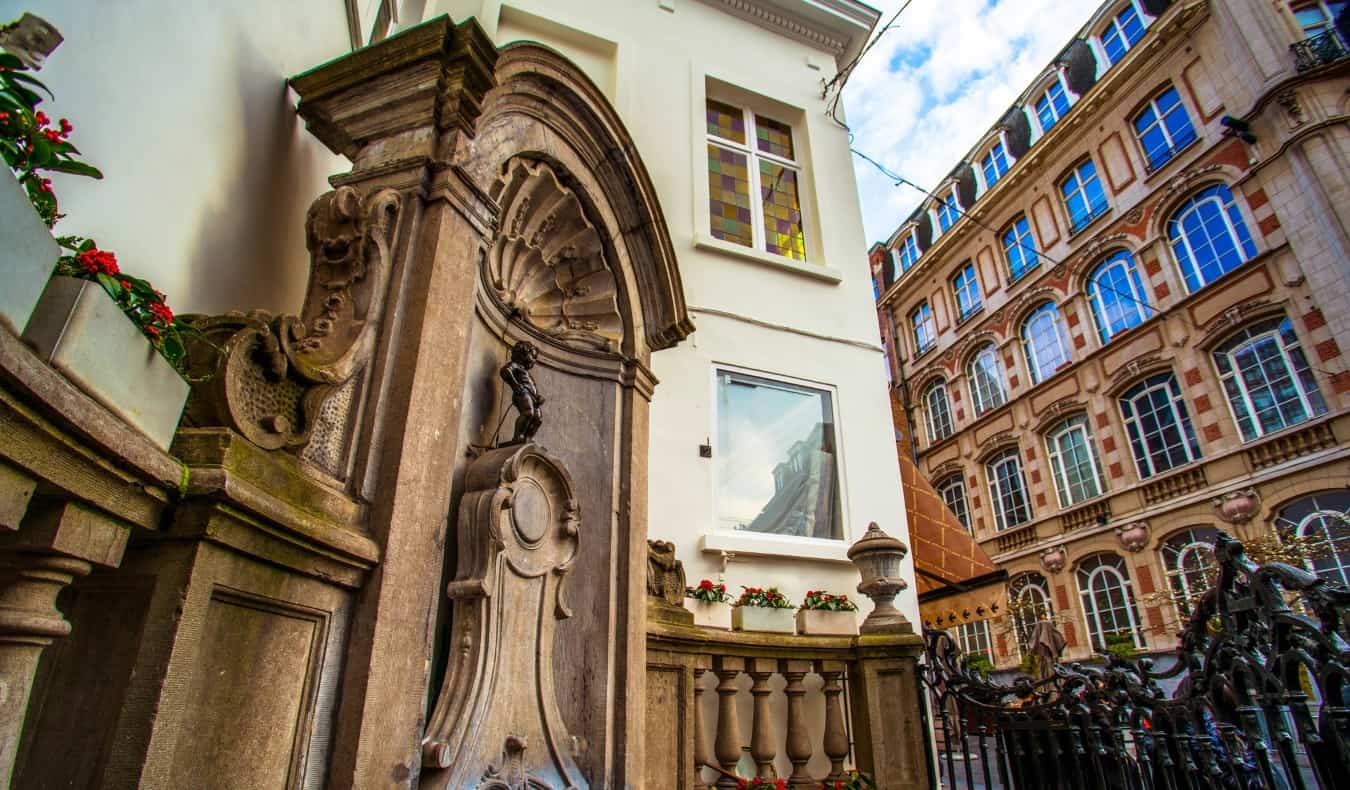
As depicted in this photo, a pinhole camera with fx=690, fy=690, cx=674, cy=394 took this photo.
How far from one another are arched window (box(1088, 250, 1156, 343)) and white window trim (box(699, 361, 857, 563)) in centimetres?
1331

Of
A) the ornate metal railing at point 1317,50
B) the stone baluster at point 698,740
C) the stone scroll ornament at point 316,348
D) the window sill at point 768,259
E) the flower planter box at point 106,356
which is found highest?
the ornate metal railing at point 1317,50

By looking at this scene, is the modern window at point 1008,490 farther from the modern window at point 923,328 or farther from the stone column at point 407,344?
the stone column at point 407,344

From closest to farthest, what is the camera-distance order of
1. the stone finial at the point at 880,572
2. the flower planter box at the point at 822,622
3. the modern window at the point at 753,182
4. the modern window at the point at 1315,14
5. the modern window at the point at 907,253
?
the stone finial at the point at 880,572 < the flower planter box at the point at 822,622 < the modern window at the point at 753,182 < the modern window at the point at 1315,14 < the modern window at the point at 907,253

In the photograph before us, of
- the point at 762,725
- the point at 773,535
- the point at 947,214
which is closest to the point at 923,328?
the point at 947,214

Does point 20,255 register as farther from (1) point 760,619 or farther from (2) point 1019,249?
(2) point 1019,249

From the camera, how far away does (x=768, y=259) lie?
24.2 ft

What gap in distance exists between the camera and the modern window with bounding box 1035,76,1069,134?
20359 millimetres

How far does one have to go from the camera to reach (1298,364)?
530 inches

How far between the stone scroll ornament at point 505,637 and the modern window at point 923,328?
902 inches

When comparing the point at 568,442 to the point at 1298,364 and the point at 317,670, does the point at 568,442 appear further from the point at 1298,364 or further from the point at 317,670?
the point at 1298,364

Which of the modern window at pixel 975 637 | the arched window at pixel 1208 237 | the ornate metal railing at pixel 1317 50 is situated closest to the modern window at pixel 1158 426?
the arched window at pixel 1208 237

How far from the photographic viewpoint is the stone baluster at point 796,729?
4479 millimetres

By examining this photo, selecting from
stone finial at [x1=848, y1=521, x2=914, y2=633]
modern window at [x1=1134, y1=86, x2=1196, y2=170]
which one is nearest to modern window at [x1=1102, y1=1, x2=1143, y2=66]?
modern window at [x1=1134, y1=86, x2=1196, y2=170]

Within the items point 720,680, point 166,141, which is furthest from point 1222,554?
point 166,141
